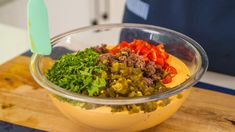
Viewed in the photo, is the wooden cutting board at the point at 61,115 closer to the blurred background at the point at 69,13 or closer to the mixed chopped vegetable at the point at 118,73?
the mixed chopped vegetable at the point at 118,73

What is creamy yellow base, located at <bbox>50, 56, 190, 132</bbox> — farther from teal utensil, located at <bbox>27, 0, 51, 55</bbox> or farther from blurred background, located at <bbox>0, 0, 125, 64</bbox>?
blurred background, located at <bbox>0, 0, 125, 64</bbox>

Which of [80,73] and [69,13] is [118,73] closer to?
[80,73]

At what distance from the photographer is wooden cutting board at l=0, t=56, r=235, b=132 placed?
79 centimetres

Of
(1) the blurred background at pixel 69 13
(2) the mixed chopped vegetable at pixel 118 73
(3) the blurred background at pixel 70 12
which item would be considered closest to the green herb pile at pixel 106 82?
(2) the mixed chopped vegetable at pixel 118 73

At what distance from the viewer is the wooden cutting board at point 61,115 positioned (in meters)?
0.79

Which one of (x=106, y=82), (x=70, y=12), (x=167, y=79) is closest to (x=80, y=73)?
(x=106, y=82)

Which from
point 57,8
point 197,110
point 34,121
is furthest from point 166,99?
point 57,8

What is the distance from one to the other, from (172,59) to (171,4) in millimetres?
371

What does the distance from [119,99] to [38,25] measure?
0.71 ft

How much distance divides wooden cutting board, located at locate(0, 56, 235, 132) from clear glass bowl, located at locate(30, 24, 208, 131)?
0.06 m

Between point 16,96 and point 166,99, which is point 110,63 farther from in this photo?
point 16,96

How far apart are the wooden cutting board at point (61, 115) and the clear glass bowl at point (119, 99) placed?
0.06m

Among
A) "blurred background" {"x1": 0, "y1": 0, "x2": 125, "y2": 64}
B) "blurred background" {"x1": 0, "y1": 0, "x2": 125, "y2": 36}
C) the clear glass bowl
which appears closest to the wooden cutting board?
the clear glass bowl

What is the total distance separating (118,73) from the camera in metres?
0.70
